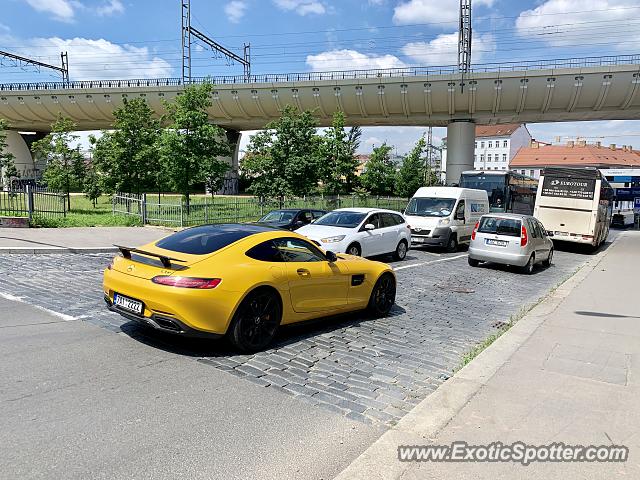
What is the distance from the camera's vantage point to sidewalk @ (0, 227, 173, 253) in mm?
13641

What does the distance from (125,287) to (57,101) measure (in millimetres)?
54796

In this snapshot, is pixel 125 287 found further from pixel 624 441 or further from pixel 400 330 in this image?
pixel 624 441

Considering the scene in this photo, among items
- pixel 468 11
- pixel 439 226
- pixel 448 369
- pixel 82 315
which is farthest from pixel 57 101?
pixel 448 369

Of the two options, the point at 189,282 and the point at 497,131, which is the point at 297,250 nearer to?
the point at 189,282

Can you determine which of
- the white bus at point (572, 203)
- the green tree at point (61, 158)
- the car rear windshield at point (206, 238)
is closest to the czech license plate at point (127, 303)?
the car rear windshield at point (206, 238)

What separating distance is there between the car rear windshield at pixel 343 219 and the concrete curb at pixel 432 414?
7149mm

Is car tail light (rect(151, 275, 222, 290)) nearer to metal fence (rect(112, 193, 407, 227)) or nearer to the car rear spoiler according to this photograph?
the car rear spoiler

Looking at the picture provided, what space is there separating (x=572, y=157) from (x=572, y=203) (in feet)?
289

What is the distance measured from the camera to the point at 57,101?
52.2m

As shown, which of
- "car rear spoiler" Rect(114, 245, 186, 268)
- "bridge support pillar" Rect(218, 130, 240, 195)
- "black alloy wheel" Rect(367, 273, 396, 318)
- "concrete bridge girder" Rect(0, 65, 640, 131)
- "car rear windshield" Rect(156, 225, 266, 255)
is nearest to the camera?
"car rear spoiler" Rect(114, 245, 186, 268)

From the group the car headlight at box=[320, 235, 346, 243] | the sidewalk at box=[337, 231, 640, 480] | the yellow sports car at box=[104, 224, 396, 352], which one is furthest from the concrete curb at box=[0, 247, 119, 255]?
the sidewalk at box=[337, 231, 640, 480]

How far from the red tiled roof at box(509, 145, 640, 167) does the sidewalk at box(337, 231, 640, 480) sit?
102m

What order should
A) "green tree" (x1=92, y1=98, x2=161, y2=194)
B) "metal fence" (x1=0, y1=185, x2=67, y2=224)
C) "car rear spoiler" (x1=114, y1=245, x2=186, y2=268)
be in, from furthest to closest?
1. "green tree" (x1=92, y1=98, x2=161, y2=194)
2. "metal fence" (x1=0, y1=185, x2=67, y2=224)
3. "car rear spoiler" (x1=114, y1=245, x2=186, y2=268)

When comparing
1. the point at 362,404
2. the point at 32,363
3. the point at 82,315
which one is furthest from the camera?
the point at 82,315
